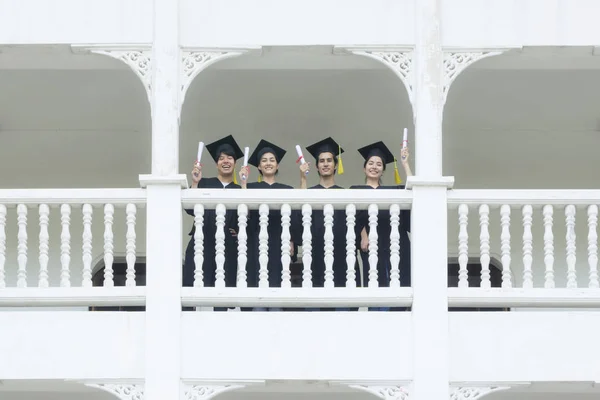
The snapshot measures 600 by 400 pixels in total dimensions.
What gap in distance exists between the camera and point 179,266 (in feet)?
48.4

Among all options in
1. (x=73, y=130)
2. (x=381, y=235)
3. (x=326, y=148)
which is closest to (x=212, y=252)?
(x=326, y=148)

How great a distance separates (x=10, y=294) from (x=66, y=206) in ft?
3.20

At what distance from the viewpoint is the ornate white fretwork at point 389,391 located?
47.8ft

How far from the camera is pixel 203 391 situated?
14547mm

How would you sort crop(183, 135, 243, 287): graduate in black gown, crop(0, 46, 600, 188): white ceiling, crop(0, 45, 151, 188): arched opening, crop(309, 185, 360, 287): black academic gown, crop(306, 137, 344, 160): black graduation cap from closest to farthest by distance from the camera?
crop(183, 135, 243, 287): graduate in black gown → crop(309, 185, 360, 287): black academic gown → crop(306, 137, 344, 160): black graduation cap → crop(0, 46, 600, 188): white ceiling → crop(0, 45, 151, 188): arched opening

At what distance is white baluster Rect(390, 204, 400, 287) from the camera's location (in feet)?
48.6

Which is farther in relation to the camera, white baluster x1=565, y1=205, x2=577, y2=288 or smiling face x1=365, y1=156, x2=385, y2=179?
smiling face x1=365, y1=156, x2=385, y2=179

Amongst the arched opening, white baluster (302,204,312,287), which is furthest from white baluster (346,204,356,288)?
the arched opening

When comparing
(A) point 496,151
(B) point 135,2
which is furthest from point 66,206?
(A) point 496,151

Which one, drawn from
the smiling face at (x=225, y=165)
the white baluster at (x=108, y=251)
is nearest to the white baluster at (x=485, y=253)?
the smiling face at (x=225, y=165)

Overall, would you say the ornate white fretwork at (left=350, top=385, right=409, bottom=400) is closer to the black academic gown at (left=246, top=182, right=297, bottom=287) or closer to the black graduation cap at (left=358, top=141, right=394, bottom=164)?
the black academic gown at (left=246, top=182, right=297, bottom=287)

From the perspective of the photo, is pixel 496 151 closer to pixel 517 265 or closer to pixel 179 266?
pixel 517 265

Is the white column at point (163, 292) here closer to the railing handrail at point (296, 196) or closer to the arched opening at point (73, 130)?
the railing handrail at point (296, 196)

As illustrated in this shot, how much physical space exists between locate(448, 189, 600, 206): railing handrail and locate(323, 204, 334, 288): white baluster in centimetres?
114
